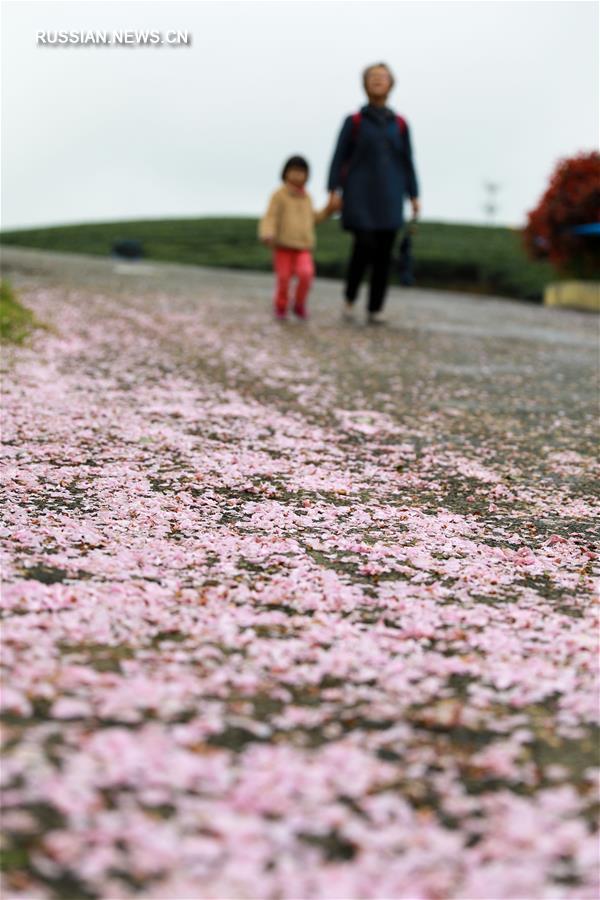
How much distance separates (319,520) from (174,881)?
7.36ft

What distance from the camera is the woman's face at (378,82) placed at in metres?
11.3

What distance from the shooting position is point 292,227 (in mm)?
12383

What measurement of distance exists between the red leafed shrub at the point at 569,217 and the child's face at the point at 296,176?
449 inches

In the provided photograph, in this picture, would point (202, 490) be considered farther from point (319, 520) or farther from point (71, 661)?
point (71, 661)

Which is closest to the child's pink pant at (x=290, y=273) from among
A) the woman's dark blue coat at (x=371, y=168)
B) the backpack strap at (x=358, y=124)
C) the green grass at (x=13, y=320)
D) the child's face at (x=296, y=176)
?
the child's face at (x=296, y=176)

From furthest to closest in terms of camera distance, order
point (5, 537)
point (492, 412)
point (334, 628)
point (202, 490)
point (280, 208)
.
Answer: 1. point (280, 208)
2. point (492, 412)
3. point (202, 490)
4. point (5, 537)
5. point (334, 628)

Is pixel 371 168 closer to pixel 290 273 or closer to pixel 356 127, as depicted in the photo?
pixel 356 127

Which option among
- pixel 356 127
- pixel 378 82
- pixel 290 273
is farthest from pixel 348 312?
pixel 378 82

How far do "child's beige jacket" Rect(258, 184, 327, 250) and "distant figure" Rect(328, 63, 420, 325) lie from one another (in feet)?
2.18

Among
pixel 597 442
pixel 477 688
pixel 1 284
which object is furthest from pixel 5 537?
pixel 1 284

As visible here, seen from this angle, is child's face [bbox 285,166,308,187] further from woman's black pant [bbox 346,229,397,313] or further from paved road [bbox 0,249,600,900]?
paved road [bbox 0,249,600,900]

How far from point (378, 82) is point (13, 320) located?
4661mm

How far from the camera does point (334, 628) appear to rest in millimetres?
2799

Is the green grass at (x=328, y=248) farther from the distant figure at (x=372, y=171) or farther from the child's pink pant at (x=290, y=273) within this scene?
the distant figure at (x=372, y=171)
